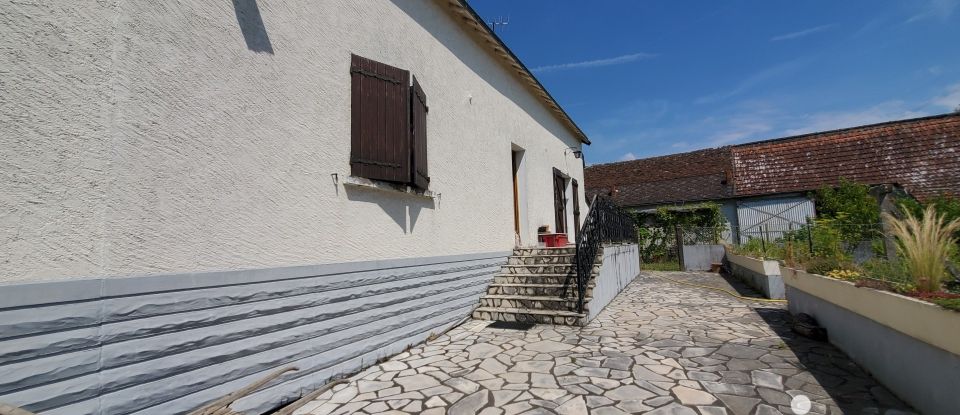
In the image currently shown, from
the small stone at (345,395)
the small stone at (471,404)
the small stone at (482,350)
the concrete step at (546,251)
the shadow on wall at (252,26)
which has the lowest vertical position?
the small stone at (345,395)

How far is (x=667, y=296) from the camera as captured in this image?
7.44m

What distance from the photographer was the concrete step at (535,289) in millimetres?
5590

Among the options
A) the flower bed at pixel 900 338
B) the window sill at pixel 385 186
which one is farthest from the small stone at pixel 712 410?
the window sill at pixel 385 186

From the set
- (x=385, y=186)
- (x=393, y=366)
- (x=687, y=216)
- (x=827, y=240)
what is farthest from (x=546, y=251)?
(x=687, y=216)

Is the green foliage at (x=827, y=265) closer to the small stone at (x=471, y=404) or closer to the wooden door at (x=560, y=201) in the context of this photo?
the small stone at (x=471, y=404)

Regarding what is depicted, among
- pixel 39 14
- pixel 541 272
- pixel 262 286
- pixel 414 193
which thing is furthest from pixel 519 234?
pixel 39 14

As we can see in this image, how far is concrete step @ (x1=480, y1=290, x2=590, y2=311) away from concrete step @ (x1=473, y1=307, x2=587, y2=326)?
0.26 ft

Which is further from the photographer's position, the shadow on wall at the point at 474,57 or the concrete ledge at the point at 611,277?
the concrete ledge at the point at 611,277

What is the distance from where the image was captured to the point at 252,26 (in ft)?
10.5

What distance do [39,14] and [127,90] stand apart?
0.49m

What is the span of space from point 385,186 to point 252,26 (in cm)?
186

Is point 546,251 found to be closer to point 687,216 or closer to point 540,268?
point 540,268

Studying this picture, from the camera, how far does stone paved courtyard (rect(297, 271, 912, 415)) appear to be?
2855 mm

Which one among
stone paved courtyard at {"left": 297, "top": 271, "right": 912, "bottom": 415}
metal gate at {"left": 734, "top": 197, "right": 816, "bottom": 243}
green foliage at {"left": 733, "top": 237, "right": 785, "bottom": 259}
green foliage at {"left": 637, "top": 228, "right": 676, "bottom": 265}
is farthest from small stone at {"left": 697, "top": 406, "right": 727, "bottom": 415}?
green foliage at {"left": 637, "top": 228, "right": 676, "bottom": 265}
